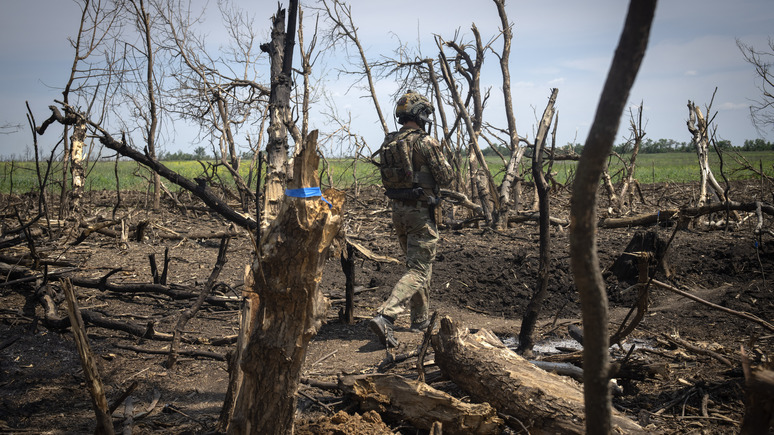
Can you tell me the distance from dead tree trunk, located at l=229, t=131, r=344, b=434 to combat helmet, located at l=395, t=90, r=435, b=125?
11.4 feet

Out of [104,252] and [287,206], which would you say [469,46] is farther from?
[287,206]

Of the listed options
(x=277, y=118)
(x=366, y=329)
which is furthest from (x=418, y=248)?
(x=277, y=118)

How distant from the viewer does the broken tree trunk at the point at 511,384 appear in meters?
2.73

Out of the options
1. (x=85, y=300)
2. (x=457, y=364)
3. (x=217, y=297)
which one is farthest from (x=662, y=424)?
(x=85, y=300)

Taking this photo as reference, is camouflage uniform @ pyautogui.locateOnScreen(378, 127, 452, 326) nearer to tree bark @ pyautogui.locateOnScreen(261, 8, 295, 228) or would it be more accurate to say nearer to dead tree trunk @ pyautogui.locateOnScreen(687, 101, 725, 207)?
tree bark @ pyautogui.locateOnScreen(261, 8, 295, 228)

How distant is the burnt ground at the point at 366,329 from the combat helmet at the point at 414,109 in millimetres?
2414

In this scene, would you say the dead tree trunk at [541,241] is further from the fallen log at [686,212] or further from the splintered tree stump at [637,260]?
the fallen log at [686,212]

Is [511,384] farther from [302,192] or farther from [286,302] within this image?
[302,192]

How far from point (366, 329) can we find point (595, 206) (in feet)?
15.0

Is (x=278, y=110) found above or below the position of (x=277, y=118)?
above

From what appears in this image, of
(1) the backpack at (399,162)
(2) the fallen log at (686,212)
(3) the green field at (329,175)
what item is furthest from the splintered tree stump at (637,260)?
(1) the backpack at (399,162)

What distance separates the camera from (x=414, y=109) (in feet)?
18.6

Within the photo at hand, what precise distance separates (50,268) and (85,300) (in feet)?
4.67

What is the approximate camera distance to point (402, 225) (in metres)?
5.71
